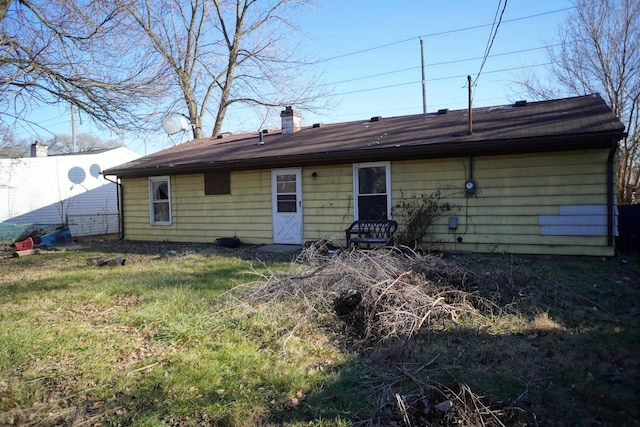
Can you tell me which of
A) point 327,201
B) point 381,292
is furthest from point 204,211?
point 381,292

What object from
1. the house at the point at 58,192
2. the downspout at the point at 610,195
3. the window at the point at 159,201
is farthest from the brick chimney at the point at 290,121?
the house at the point at 58,192

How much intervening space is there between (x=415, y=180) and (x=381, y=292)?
5.32 m

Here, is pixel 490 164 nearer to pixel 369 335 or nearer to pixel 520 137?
pixel 520 137

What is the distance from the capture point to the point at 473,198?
878 centimetres

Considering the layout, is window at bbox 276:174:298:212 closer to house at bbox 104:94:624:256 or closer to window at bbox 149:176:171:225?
house at bbox 104:94:624:256

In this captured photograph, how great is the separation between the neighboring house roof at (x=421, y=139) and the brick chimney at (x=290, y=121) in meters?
0.27

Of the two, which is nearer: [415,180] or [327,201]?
[415,180]

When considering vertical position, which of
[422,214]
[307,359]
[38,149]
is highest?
[38,149]

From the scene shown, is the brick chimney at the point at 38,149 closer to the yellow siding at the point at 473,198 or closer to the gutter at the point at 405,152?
the gutter at the point at 405,152

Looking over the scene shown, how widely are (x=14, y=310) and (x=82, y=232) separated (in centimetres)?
1583

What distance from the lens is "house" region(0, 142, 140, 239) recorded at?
18.8 m

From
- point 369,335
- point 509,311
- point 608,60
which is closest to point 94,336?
point 369,335

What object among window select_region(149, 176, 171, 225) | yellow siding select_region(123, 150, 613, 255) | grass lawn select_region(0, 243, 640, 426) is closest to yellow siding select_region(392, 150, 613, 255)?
yellow siding select_region(123, 150, 613, 255)

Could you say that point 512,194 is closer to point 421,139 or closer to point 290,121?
point 421,139
